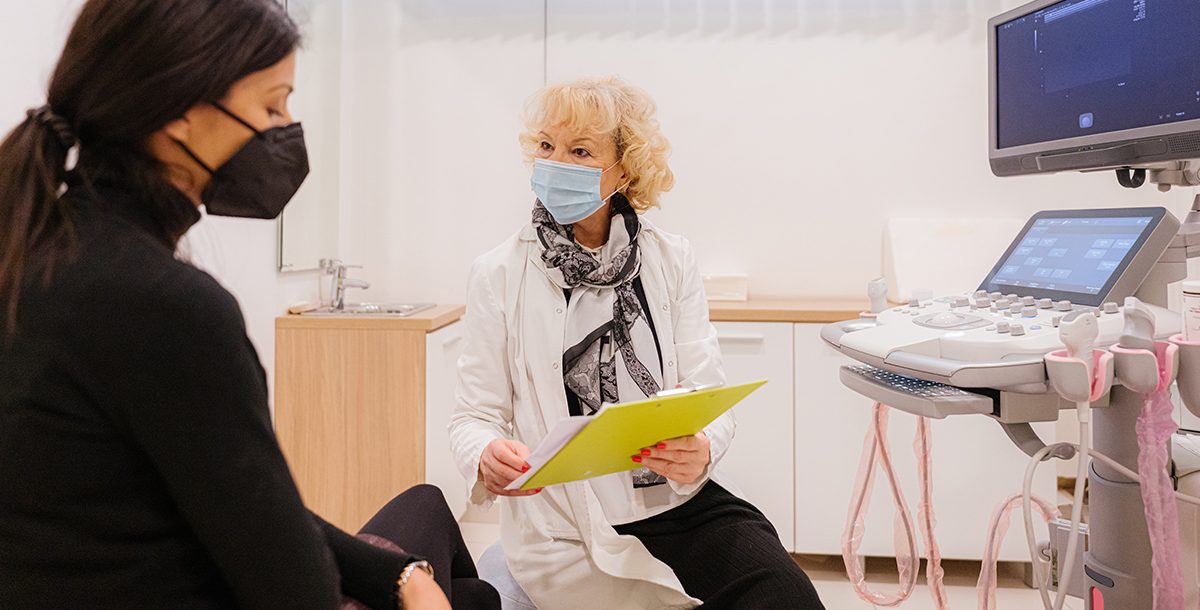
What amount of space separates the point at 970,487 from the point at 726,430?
152 centimetres

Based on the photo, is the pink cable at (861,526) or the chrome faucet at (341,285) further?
the chrome faucet at (341,285)

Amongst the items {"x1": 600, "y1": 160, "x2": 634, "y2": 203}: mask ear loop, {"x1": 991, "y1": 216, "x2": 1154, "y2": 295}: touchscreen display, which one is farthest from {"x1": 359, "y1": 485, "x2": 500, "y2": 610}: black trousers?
{"x1": 991, "y1": 216, "x2": 1154, "y2": 295}: touchscreen display

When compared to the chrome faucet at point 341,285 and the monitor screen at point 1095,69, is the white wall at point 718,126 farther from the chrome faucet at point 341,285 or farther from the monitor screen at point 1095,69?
the monitor screen at point 1095,69

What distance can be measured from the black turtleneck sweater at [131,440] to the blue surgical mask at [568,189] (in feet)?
3.47

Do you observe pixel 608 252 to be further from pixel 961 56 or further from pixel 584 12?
pixel 961 56

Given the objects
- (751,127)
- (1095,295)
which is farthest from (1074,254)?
(751,127)

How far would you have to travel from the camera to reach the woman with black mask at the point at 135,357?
72 cm

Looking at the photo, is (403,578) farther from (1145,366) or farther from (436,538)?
(1145,366)

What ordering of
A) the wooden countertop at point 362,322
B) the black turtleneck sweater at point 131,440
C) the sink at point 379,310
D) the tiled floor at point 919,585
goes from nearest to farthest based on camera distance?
the black turtleneck sweater at point 131,440, the tiled floor at point 919,585, the wooden countertop at point 362,322, the sink at point 379,310

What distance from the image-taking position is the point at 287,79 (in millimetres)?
915

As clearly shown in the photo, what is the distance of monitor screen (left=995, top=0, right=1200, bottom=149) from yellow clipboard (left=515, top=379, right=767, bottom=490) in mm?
819

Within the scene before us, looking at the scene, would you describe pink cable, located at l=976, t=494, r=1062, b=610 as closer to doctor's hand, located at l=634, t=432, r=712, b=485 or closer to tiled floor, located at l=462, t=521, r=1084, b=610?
doctor's hand, located at l=634, t=432, r=712, b=485

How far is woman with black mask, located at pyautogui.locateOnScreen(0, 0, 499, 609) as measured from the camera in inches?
28.5

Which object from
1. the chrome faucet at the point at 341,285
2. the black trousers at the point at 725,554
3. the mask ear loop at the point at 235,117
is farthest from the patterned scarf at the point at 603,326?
the chrome faucet at the point at 341,285
